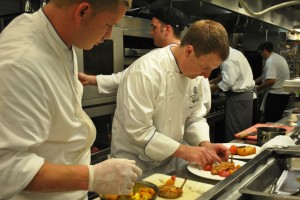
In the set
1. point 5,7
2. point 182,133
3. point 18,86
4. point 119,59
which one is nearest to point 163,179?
point 182,133

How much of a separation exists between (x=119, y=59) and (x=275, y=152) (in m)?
1.55

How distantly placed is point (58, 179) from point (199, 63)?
1117mm

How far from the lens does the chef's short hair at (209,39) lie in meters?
1.79

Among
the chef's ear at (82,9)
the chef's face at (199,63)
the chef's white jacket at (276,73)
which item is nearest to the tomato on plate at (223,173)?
the chef's face at (199,63)

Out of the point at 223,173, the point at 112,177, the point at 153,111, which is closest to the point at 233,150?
the point at 223,173

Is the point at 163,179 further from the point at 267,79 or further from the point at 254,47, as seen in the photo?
the point at 254,47

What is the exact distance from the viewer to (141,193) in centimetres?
135

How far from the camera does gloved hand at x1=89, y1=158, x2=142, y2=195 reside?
106cm

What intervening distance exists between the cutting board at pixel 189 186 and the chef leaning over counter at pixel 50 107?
0.39 m

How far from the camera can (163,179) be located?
5.29 feet

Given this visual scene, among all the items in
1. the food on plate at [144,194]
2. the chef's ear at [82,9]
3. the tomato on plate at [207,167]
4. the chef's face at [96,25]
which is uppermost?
the chef's ear at [82,9]

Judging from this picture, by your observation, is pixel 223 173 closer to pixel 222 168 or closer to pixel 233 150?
pixel 222 168

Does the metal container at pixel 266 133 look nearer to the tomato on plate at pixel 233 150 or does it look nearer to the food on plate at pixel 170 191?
the tomato on plate at pixel 233 150

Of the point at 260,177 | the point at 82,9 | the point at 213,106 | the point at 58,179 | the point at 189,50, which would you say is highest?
the point at 82,9
